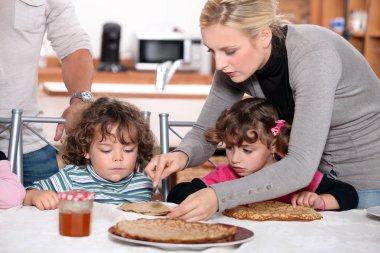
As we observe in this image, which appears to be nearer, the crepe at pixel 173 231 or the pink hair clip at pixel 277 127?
the crepe at pixel 173 231

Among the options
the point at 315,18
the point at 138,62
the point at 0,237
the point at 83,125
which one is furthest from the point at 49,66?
the point at 0,237

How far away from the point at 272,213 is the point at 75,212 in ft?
1.83

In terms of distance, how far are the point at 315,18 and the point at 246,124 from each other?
451cm

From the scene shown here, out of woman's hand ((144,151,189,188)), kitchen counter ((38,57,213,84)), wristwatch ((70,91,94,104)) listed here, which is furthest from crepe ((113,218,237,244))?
kitchen counter ((38,57,213,84))

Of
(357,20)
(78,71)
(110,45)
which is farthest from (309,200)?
(110,45)

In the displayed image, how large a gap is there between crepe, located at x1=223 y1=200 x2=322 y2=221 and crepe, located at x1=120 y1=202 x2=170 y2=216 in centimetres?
17

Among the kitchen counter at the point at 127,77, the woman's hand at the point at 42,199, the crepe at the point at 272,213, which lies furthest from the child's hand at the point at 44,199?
the kitchen counter at the point at 127,77

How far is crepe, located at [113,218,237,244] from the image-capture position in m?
1.63

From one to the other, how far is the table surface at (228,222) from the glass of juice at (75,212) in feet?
0.07

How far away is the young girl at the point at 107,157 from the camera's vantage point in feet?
7.50

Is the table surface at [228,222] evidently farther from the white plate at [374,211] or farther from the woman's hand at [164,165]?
the woman's hand at [164,165]

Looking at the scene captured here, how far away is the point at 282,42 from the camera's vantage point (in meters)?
2.14

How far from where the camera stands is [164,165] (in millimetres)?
2191

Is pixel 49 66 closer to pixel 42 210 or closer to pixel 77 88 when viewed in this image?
pixel 77 88
